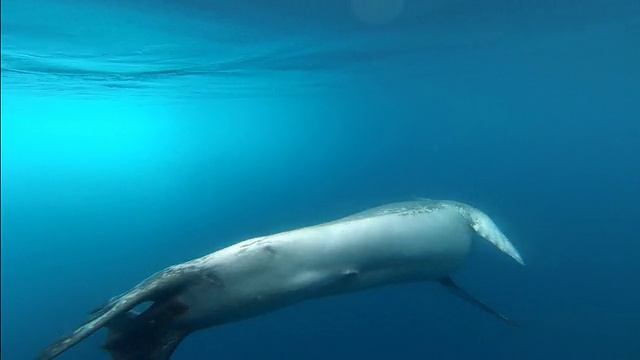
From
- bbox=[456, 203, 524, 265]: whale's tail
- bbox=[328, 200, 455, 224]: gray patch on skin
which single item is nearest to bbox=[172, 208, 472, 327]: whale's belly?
bbox=[328, 200, 455, 224]: gray patch on skin

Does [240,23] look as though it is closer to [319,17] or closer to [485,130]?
[319,17]

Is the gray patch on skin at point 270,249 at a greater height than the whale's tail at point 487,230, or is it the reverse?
the gray patch on skin at point 270,249

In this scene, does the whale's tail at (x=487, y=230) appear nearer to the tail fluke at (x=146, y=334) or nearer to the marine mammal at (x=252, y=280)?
the marine mammal at (x=252, y=280)

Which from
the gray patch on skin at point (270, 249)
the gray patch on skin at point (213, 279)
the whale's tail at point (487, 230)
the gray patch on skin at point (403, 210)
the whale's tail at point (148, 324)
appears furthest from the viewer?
the whale's tail at point (487, 230)

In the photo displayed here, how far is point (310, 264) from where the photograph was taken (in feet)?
18.7

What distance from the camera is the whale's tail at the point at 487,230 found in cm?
877

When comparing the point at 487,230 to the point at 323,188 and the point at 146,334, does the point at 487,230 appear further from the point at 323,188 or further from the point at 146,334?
the point at 323,188

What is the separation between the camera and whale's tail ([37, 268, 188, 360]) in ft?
16.8

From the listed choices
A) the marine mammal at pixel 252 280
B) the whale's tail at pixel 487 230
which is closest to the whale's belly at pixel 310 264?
the marine mammal at pixel 252 280

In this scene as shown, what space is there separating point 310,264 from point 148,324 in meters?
1.79

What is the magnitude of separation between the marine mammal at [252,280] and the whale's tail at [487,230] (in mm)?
2320

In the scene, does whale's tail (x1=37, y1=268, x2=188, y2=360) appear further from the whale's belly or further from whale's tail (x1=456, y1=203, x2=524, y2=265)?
whale's tail (x1=456, y1=203, x2=524, y2=265)

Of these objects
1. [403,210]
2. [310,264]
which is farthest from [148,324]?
[403,210]

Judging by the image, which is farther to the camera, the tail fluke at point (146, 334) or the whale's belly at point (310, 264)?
the whale's belly at point (310, 264)
